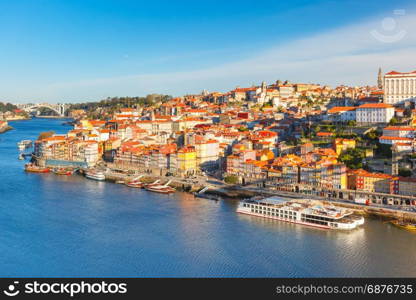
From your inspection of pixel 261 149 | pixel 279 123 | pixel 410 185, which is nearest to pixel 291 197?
pixel 410 185

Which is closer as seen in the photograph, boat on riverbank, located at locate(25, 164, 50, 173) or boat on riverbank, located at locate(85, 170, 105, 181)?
boat on riverbank, located at locate(85, 170, 105, 181)

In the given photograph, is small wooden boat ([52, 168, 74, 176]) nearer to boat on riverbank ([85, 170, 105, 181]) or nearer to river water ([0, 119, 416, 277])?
boat on riverbank ([85, 170, 105, 181])

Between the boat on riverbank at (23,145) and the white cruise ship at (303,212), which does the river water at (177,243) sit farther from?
the boat on riverbank at (23,145)

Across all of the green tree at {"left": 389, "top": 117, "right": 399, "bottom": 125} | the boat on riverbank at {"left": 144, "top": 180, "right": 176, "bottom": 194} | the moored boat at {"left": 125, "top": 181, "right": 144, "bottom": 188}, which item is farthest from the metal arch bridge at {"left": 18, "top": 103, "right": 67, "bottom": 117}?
the green tree at {"left": 389, "top": 117, "right": 399, "bottom": 125}

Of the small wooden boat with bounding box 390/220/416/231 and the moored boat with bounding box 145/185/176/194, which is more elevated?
the moored boat with bounding box 145/185/176/194

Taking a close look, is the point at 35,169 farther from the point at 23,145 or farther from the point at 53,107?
the point at 53,107

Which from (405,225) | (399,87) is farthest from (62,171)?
(399,87)

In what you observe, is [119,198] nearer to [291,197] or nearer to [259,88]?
[291,197]
